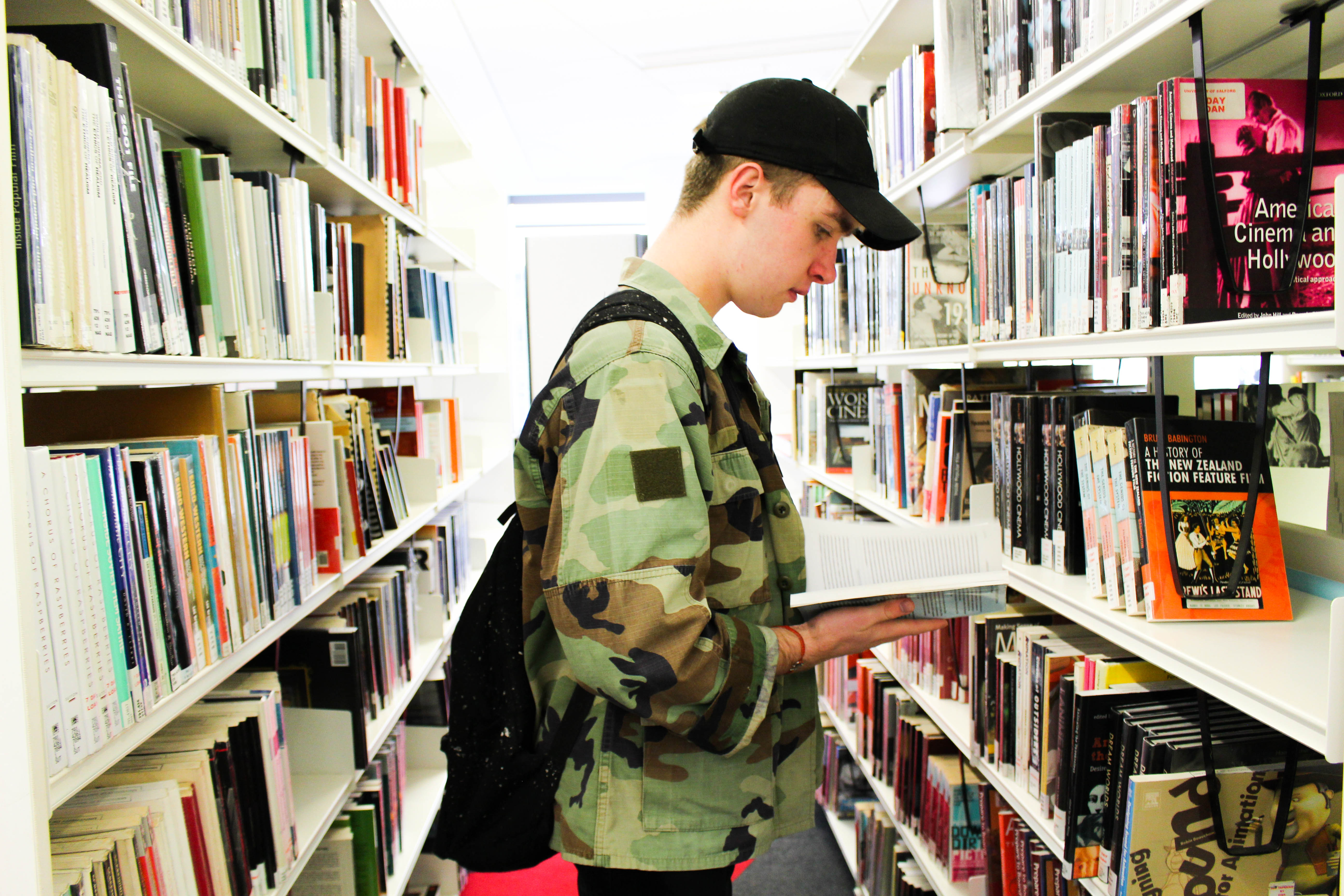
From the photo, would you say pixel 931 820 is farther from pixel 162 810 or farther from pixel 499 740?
pixel 162 810

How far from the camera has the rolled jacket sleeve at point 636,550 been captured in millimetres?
809

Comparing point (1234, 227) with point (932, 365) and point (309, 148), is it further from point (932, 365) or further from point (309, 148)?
point (309, 148)

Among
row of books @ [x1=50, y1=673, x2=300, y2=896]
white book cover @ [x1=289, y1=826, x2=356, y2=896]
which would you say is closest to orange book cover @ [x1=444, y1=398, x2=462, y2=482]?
white book cover @ [x1=289, y1=826, x2=356, y2=896]

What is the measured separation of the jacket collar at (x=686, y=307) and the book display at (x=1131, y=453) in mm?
533

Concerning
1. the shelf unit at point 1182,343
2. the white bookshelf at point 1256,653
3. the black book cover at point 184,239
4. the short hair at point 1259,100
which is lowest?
the white bookshelf at point 1256,653

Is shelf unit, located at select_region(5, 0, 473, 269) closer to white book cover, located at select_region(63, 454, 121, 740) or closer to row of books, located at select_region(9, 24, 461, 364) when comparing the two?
row of books, located at select_region(9, 24, 461, 364)

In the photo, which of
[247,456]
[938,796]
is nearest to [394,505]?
[247,456]

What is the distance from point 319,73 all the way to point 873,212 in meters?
1.22

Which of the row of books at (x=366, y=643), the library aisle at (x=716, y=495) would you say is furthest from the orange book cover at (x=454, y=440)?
A: the library aisle at (x=716, y=495)

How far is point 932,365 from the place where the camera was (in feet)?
5.77

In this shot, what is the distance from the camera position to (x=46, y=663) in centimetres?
70

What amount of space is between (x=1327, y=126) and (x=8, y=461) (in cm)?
140

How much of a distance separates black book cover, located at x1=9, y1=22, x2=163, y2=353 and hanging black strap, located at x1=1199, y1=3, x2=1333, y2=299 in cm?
119

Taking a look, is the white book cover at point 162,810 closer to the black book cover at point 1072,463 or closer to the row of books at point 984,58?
the black book cover at point 1072,463
